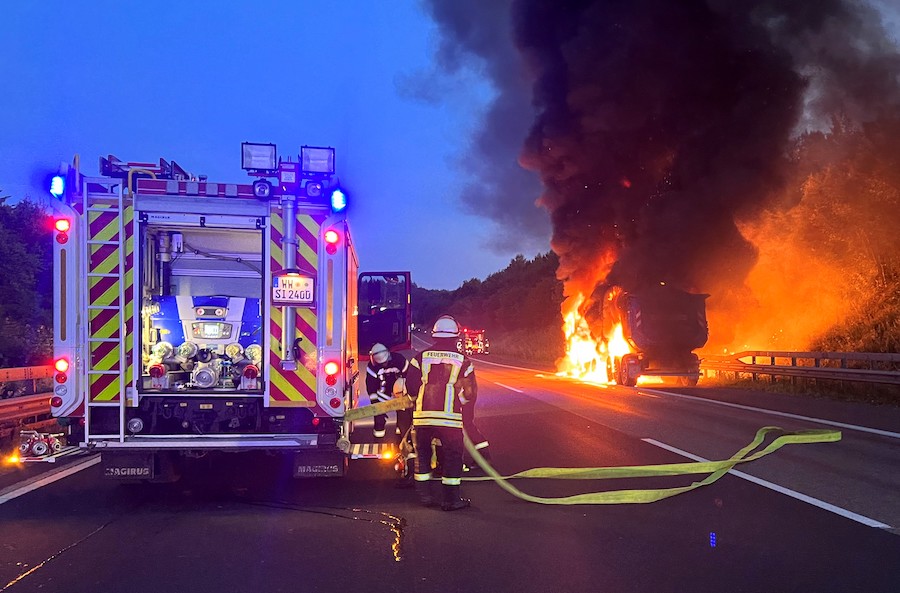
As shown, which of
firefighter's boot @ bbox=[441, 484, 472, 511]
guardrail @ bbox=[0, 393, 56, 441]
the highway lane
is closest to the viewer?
firefighter's boot @ bbox=[441, 484, 472, 511]

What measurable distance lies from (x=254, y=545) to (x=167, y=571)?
67 cm

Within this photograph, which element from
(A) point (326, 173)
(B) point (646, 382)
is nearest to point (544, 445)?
(A) point (326, 173)

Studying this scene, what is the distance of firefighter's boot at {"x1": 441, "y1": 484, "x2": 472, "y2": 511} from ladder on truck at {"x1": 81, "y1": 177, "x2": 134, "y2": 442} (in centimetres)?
276

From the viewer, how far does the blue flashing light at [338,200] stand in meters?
6.33

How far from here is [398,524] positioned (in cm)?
564

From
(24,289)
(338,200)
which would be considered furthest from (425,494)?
(24,289)

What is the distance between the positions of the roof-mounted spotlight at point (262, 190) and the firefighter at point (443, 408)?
1.91m

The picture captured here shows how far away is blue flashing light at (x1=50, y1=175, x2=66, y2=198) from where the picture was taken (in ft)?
19.4

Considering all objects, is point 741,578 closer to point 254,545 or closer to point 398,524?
point 398,524

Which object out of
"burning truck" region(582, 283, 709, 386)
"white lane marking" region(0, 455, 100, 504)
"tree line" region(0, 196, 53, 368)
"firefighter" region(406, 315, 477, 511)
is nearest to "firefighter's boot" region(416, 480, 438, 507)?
"firefighter" region(406, 315, 477, 511)

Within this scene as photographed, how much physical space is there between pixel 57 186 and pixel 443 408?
367 centimetres

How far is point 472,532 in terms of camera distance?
5.43 metres

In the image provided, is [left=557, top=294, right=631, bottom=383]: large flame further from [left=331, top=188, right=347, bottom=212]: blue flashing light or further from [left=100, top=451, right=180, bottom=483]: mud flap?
[left=100, top=451, right=180, bottom=483]: mud flap

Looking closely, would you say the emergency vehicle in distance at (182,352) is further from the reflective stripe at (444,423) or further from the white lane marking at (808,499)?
the white lane marking at (808,499)
